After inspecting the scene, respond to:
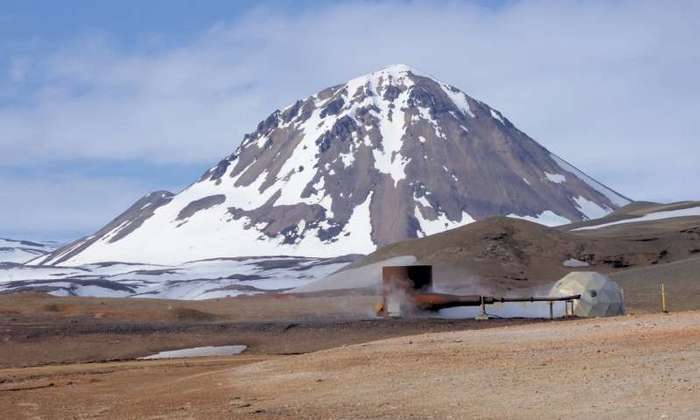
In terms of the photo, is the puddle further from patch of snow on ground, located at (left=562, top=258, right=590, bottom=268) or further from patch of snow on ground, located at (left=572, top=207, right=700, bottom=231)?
patch of snow on ground, located at (left=572, top=207, right=700, bottom=231)

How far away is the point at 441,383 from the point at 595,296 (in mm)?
32292

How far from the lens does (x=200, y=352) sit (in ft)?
138

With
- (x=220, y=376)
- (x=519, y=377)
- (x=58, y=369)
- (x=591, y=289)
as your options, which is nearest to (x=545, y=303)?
(x=591, y=289)

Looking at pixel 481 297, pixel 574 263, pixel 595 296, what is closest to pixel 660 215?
pixel 574 263

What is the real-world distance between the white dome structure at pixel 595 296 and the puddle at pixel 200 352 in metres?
17.6

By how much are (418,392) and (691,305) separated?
43.7m

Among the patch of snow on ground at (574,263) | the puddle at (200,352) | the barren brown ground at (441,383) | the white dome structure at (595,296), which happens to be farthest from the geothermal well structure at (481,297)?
the patch of snow on ground at (574,263)

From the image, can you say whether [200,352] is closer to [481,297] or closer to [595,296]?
[481,297]

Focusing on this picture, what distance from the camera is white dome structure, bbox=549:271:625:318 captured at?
52406mm

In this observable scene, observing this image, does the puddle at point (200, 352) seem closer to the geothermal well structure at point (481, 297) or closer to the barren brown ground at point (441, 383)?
the barren brown ground at point (441, 383)

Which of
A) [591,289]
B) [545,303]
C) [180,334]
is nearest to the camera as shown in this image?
[180,334]

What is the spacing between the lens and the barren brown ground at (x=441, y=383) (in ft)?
61.7

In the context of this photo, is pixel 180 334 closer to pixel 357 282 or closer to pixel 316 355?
pixel 316 355

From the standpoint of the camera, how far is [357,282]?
335 feet
